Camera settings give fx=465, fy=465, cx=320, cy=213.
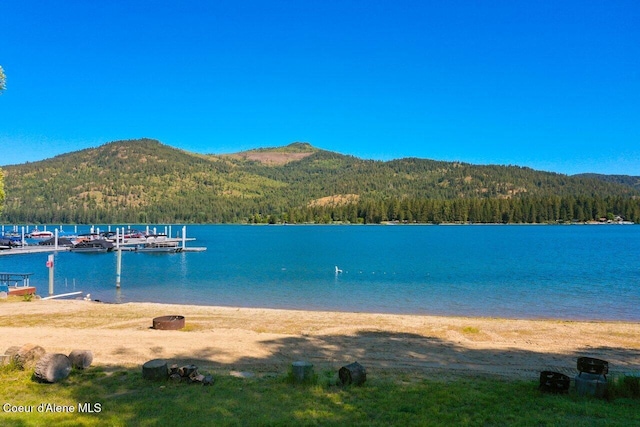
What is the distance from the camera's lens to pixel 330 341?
15.0 metres

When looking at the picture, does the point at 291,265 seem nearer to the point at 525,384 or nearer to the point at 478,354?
the point at 478,354

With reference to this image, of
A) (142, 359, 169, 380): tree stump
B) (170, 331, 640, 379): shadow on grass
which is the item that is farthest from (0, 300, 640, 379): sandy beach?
(142, 359, 169, 380): tree stump

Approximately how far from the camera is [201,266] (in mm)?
52875

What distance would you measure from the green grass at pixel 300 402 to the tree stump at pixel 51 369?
0.56ft

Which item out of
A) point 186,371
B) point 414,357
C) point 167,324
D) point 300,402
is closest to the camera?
point 300,402

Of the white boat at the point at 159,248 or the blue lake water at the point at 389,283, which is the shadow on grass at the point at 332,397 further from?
the white boat at the point at 159,248

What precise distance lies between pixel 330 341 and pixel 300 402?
6.76 m

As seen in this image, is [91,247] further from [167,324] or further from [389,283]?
[167,324]

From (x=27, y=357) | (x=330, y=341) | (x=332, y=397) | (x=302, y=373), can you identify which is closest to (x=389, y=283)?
(x=330, y=341)

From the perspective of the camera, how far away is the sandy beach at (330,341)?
11.8 meters

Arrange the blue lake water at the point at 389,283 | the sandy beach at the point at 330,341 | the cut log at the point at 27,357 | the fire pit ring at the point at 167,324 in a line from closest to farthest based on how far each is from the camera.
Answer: the cut log at the point at 27,357 → the sandy beach at the point at 330,341 → the fire pit ring at the point at 167,324 → the blue lake water at the point at 389,283

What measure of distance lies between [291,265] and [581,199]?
17162 centimetres

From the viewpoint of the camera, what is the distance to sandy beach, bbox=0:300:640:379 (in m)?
11.8

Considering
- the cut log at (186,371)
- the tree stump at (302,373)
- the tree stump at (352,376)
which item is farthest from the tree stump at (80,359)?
the tree stump at (352,376)
